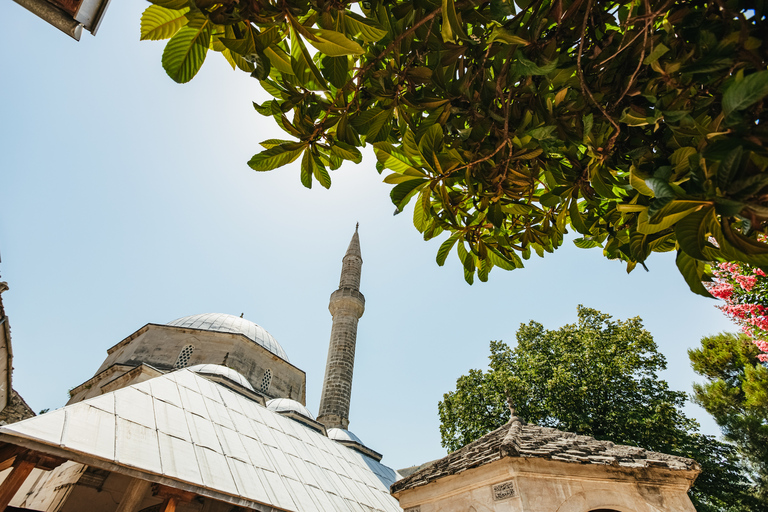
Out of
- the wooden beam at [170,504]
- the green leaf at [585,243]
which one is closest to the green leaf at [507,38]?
the green leaf at [585,243]

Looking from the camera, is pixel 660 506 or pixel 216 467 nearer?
pixel 660 506

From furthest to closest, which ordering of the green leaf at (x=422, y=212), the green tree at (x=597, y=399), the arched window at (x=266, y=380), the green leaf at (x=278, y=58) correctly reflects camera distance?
the arched window at (x=266, y=380)
the green tree at (x=597, y=399)
the green leaf at (x=422, y=212)
the green leaf at (x=278, y=58)

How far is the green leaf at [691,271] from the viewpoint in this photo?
149cm

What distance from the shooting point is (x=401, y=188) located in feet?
5.76

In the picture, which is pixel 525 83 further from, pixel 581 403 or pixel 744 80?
pixel 581 403

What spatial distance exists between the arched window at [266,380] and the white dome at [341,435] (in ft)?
12.7

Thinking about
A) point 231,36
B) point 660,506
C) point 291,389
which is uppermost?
point 291,389

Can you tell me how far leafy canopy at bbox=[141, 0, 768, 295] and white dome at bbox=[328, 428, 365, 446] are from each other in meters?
17.6

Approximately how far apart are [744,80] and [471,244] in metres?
1.41

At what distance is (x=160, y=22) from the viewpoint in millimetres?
1275

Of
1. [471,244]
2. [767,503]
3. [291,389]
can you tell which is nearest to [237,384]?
[291,389]

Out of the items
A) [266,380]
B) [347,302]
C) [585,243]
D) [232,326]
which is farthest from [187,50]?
[347,302]

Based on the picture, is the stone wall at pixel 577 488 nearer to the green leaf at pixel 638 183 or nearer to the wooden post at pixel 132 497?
the green leaf at pixel 638 183

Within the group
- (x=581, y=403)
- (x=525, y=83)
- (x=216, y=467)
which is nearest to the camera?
(x=525, y=83)
